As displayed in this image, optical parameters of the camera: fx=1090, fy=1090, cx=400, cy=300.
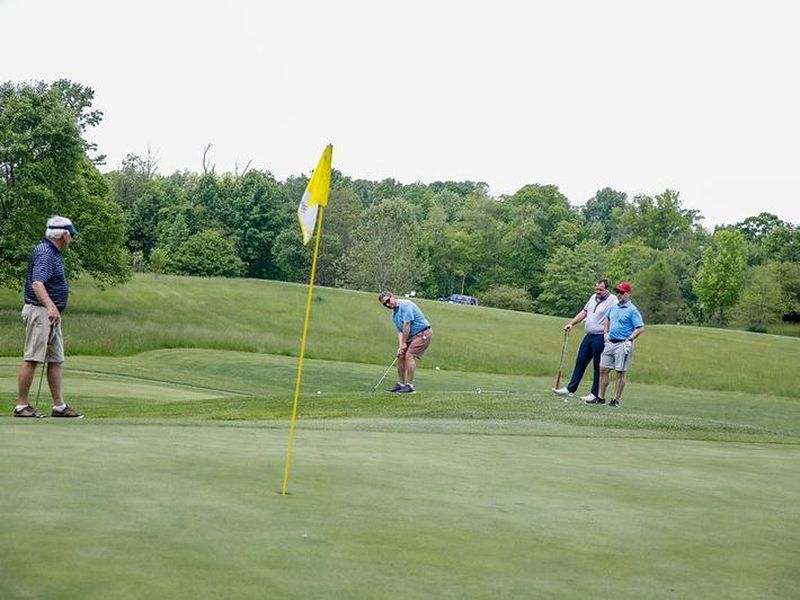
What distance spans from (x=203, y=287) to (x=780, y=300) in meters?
49.5

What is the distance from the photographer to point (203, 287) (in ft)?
226

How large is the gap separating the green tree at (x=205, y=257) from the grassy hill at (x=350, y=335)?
69.1ft

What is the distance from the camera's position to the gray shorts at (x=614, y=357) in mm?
19266

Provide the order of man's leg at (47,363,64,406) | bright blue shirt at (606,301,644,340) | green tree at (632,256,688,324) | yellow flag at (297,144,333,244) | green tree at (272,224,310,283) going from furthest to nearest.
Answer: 1. green tree at (272,224,310,283)
2. green tree at (632,256,688,324)
3. bright blue shirt at (606,301,644,340)
4. man's leg at (47,363,64,406)
5. yellow flag at (297,144,333,244)

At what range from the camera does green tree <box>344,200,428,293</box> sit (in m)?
101

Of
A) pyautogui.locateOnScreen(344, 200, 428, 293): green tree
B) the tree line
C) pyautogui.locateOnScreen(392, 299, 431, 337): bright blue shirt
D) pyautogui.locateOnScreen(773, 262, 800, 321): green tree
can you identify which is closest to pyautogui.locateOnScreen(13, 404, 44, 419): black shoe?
pyautogui.locateOnScreen(392, 299, 431, 337): bright blue shirt

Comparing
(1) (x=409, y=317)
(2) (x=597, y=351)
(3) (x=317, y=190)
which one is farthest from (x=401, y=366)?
(3) (x=317, y=190)

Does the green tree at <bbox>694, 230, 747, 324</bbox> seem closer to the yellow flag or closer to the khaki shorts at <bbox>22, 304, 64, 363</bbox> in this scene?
the khaki shorts at <bbox>22, 304, 64, 363</bbox>

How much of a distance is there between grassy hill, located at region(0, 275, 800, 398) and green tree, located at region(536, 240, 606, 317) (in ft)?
126

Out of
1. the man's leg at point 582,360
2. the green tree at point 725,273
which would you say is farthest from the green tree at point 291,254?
the man's leg at point 582,360

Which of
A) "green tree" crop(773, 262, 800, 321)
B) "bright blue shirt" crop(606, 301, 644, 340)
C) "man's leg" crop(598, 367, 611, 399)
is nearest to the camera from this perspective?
"bright blue shirt" crop(606, 301, 644, 340)

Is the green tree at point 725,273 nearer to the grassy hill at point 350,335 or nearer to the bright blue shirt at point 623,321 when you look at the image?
the grassy hill at point 350,335

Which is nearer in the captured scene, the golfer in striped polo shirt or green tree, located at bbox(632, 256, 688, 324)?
the golfer in striped polo shirt

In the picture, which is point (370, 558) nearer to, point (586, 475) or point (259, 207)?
point (586, 475)
